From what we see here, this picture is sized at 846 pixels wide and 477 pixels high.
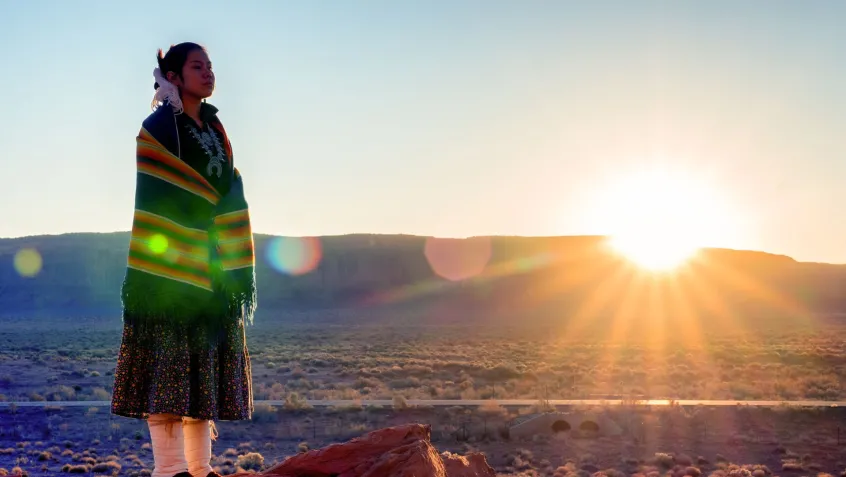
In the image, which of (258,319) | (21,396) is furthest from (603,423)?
(258,319)

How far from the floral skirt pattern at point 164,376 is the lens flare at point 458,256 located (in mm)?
99165

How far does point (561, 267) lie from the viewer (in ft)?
342

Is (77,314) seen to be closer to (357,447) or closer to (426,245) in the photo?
(426,245)

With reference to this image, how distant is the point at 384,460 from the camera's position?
3873 millimetres

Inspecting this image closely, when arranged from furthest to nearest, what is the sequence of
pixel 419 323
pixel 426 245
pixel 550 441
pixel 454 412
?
pixel 426 245 → pixel 419 323 → pixel 454 412 → pixel 550 441

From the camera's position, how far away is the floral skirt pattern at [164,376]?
3.77 metres

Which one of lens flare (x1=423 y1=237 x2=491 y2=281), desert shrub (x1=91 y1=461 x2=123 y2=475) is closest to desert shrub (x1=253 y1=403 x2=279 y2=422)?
desert shrub (x1=91 y1=461 x2=123 y2=475)

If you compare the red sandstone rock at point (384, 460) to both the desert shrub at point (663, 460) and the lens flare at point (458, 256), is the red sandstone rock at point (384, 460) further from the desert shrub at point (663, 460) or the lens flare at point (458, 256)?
the lens flare at point (458, 256)

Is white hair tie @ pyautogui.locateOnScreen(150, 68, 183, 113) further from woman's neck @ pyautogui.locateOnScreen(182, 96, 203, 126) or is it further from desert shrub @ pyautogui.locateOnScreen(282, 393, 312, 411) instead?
desert shrub @ pyautogui.locateOnScreen(282, 393, 312, 411)

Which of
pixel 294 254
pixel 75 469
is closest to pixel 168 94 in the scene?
pixel 75 469

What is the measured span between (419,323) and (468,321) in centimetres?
492

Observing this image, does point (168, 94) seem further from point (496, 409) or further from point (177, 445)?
point (496, 409)

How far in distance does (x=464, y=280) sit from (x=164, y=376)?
319 ft

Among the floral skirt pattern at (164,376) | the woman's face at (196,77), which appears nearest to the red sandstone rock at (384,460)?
the floral skirt pattern at (164,376)
